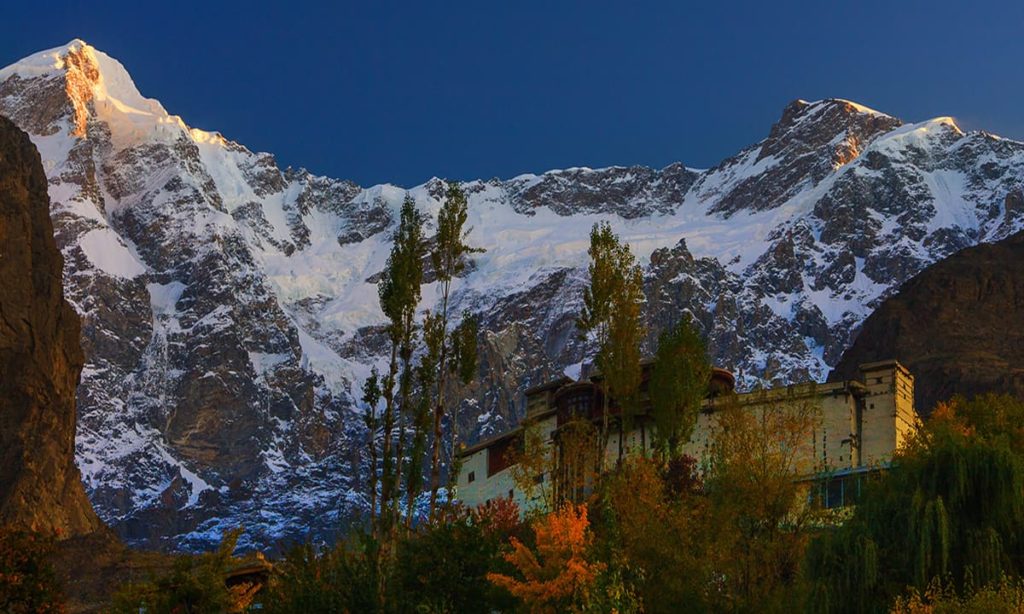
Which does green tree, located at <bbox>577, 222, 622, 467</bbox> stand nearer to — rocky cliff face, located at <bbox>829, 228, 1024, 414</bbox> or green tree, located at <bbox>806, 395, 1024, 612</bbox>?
green tree, located at <bbox>806, 395, 1024, 612</bbox>

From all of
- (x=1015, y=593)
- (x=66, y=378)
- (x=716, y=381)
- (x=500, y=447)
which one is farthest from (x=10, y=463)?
(x=1015, y=593)

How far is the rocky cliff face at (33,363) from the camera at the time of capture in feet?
443

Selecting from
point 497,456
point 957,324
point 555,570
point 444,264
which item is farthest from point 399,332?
point 957,324

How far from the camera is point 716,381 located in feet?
257

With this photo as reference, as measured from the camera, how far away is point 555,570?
133 ft

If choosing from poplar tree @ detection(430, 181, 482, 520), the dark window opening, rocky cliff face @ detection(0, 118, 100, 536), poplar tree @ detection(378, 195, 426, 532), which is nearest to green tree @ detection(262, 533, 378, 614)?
poplar tree @ detection(378, 195, 426, 532)

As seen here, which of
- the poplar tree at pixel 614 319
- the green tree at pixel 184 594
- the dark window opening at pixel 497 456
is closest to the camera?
the green tree at pixel 184 594

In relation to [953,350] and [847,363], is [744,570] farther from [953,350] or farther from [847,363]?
[847,363]

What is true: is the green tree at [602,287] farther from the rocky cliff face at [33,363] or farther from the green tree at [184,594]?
the rocky cliff face at [33,363]

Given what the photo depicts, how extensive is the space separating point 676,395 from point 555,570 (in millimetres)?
25130

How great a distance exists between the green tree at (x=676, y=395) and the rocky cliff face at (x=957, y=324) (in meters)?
76.3

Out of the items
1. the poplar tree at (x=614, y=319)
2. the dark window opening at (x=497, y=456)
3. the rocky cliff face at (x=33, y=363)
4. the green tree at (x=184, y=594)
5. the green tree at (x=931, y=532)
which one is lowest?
the green tree at (x=184, y=594)

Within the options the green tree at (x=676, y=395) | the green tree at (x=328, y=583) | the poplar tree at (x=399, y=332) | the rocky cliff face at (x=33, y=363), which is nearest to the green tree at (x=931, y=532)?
the green tree at (x=328, y=583)

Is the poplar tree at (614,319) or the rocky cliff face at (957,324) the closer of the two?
the poplar tree at (614,319)
